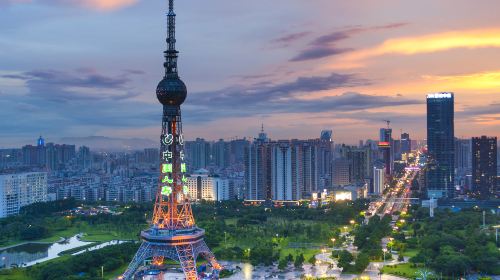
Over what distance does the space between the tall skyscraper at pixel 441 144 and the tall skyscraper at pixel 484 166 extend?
2.07 meters

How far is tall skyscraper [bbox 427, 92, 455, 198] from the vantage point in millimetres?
51812

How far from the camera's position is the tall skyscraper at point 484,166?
52.0m

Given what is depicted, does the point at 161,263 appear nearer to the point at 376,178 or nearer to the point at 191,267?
the point at 191,267

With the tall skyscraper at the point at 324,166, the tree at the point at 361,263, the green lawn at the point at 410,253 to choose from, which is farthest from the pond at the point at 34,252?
the tall skyscraper at the point at 324,166

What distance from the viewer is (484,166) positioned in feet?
172

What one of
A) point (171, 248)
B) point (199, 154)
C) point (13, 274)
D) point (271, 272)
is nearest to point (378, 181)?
point (199, 154)

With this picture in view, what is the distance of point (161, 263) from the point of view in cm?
2006

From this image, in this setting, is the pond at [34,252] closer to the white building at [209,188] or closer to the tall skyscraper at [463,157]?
the white building at [209,188]

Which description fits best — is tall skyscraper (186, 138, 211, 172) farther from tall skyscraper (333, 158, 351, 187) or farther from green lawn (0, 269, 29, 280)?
green lawn (0, 269, 29, 280)

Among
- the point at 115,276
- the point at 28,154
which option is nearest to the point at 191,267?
the point at 115,276

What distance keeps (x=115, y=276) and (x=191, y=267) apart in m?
4.00

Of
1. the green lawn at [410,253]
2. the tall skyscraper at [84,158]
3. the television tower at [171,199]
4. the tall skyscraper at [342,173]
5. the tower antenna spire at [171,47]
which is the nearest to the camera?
the television tower at [171,199]

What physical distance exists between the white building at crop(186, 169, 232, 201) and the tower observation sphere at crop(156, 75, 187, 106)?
98.4 feet

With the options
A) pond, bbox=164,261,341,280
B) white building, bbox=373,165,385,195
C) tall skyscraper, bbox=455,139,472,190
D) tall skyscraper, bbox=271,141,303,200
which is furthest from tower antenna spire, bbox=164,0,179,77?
tall skyscraper, bbox=455,139,472,190
